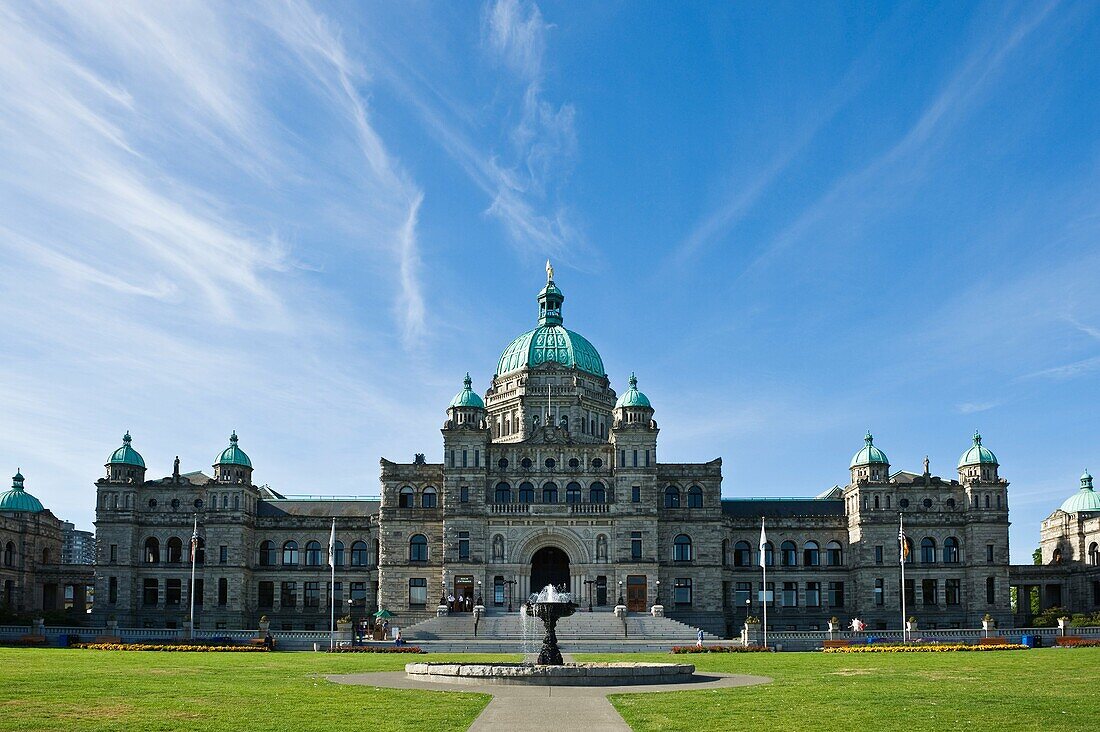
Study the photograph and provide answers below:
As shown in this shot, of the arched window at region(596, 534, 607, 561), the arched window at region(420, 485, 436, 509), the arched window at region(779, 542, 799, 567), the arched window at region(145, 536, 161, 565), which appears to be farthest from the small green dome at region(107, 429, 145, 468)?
the arched window at region(779, 542, 799, 567)

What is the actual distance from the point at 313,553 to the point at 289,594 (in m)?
4.13

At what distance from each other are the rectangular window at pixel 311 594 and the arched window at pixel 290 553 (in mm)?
2413

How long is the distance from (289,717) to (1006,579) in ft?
274

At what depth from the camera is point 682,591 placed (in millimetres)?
99125

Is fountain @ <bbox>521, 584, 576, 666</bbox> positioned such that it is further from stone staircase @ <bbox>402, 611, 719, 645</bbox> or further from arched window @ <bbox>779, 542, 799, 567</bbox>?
arched window @ <bbox>779, 542, 799, 567</bbox>

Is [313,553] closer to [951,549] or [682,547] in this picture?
[682,547]

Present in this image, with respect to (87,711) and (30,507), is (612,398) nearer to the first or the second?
(30,507)

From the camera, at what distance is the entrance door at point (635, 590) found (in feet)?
Result: 314

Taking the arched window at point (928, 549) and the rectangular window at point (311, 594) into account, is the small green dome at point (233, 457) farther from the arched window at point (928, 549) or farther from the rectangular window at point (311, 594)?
the arched window at point (928, 549)

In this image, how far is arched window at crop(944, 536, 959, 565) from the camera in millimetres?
101562

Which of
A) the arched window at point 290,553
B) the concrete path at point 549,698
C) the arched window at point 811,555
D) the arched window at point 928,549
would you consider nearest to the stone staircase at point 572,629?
the arched window at point 811,555

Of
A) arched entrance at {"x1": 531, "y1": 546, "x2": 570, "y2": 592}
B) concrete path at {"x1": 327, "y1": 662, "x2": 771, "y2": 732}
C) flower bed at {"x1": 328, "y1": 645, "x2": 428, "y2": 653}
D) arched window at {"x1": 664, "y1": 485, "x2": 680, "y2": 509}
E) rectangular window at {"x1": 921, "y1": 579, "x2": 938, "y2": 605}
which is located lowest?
flower bed at {"x1": 328, "y1": 645, "x2": 428, "y2": 653}

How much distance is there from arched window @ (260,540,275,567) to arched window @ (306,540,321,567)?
124 inches

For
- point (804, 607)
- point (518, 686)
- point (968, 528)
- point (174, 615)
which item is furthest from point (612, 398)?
point (518, 686)
